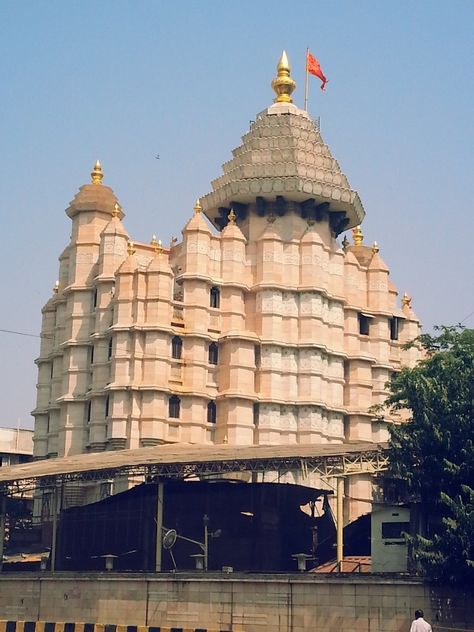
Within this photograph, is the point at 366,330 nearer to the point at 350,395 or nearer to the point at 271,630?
the point at 350,395

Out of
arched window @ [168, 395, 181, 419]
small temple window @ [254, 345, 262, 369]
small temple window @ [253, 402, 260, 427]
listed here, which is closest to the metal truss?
arched window @ [168, 395, 181, 419]

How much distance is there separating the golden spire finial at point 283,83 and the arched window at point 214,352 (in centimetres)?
2036

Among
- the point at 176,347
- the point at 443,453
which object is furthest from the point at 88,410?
the point at 443,453

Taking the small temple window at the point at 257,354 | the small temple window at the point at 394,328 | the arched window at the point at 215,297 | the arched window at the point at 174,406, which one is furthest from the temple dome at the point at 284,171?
the arched window at the point at 174,406

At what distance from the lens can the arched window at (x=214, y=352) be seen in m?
84.4

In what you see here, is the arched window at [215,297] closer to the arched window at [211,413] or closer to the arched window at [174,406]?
the arched window at [211,413]

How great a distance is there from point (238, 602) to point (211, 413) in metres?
30.9

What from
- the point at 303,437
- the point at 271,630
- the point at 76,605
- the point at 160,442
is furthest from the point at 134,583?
the point at 303,437

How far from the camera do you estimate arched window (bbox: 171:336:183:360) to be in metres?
82.6

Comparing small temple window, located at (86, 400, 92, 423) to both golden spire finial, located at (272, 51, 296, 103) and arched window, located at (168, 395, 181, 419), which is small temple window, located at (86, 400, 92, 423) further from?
golden spire finial, located at (272, 51, 296, 103)

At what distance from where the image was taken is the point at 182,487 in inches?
2635

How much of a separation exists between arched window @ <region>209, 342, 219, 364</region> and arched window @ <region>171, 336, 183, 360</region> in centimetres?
245

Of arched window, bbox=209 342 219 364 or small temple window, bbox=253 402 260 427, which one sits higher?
arched window, bbox=209 342 219 364

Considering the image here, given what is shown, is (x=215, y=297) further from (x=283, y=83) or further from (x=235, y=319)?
(x=283, y=83)
